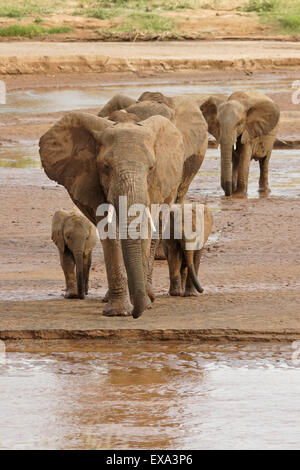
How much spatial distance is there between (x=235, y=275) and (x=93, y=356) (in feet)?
10.0

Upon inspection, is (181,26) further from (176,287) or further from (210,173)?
(176,287)

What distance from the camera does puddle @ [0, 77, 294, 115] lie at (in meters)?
29.2

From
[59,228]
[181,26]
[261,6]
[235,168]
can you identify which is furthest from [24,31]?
[59,228]

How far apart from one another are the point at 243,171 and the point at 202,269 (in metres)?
5.94

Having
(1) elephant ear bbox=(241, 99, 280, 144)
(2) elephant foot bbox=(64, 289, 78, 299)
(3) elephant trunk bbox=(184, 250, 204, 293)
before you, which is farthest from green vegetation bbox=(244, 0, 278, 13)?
(2) elephant foot bbox=(64, 289, 78, 299)

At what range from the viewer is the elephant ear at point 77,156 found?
346 inches

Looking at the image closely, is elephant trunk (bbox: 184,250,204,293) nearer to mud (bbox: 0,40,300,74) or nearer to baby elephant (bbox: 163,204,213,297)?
baby elephant (bbox: 163,204,213,297)

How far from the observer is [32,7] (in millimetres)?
50438

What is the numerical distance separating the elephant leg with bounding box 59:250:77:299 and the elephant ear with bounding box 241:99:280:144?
773 centimetres

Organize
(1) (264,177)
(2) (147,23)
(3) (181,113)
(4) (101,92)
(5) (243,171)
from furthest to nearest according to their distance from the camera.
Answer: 1. (2) (147,23)
2. (4) (101,92)
3. (1) (264,177)
4. (5) (243,171)
5. (3) (181,113)

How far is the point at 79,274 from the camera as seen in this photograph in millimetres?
9445

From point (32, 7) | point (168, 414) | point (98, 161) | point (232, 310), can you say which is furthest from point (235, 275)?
point (32, 7)

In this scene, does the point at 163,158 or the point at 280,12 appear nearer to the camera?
the point at 163,158
